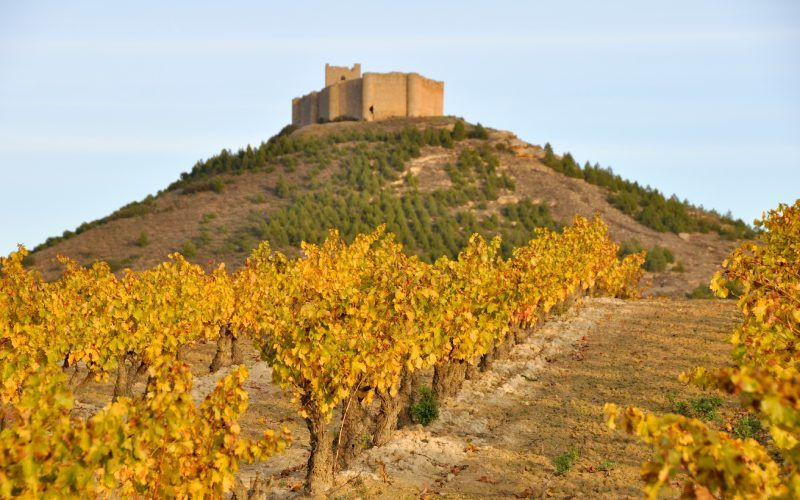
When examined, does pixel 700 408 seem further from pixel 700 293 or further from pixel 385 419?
pixel 700 293

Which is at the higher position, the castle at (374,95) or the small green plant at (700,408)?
the castle at (374,95)

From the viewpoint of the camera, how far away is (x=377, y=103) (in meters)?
84.1

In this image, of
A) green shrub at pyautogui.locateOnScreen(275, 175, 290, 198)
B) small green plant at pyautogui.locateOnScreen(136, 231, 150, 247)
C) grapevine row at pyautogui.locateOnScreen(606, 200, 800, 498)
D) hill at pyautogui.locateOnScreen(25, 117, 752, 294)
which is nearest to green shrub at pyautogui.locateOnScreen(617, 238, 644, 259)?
hill at pyautogui.locateOnScreen(25, 117, 752, 294)

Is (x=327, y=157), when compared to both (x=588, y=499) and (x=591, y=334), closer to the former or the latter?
(x=591, y=334)

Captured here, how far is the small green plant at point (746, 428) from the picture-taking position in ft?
44.2

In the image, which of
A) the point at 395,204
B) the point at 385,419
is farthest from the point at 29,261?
the point at 385,419

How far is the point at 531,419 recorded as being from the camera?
54.8 feet

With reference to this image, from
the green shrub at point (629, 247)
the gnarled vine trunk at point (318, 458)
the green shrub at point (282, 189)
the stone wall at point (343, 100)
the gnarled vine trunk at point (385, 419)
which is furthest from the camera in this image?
the stone wall at point (343, 100)

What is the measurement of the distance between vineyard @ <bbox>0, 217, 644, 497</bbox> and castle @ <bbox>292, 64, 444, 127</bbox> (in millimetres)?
57335

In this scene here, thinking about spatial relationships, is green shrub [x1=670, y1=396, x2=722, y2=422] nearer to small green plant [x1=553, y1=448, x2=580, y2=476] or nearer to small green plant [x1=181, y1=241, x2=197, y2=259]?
small green plant [x1=553, y1=448, x2=580, y2=476]

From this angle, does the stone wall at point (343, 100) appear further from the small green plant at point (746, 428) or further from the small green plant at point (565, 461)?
the small green plant at point (565, 461)

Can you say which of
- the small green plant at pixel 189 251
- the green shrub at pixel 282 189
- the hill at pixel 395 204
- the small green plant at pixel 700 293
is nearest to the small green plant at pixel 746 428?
the small green plant at pixel 700 293

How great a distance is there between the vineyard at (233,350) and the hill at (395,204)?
28603 millimetres

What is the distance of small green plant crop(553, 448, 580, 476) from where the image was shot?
1273 cm
